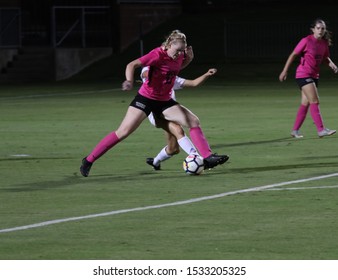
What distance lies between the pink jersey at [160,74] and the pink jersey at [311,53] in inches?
246

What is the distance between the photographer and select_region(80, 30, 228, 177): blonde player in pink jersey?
16.0 meters

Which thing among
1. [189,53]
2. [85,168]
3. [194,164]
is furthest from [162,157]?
[189,53]

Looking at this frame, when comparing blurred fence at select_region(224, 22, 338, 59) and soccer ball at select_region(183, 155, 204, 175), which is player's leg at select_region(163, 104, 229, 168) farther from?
blurred fence at select_region(224, 22, 338, 59)

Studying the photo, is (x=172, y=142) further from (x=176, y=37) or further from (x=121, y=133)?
(x=176, y=37)

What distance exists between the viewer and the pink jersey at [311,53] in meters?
22.0

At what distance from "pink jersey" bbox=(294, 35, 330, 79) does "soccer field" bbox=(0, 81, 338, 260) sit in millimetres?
1203

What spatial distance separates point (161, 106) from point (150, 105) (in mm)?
157

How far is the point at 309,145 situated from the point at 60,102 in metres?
14.8

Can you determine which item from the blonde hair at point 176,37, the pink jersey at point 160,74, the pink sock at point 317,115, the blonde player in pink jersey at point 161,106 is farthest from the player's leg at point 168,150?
the pink sock at point 317,115

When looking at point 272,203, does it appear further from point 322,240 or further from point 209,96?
point 209,96

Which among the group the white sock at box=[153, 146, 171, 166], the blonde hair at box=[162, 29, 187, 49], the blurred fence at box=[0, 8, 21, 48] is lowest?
the blurred fence at box=[0, 8, 21, 48]

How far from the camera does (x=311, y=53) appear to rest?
869 inches

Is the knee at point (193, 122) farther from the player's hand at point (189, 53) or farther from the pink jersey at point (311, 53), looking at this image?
the pink jersey at point (311, 53)

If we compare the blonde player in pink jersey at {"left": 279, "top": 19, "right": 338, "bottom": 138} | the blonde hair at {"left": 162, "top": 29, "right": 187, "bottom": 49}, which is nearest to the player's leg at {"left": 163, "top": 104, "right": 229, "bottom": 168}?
the blonde hair at {"left": 162, "top": 29, "right": 187, "bottom": 49}
